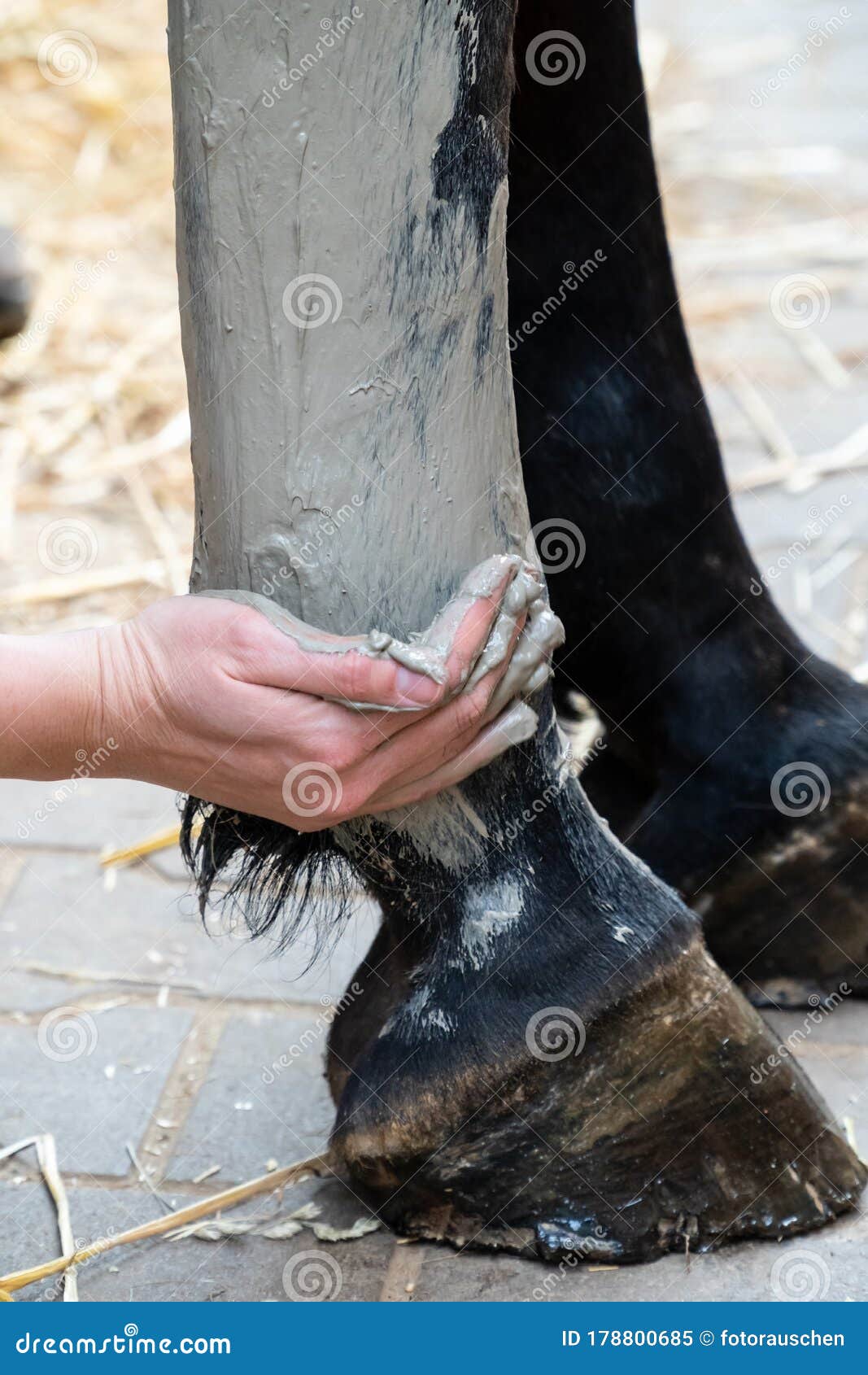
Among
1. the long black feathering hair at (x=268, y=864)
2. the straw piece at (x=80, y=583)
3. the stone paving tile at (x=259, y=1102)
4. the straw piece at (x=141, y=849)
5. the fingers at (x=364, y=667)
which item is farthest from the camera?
the straw piece at (x=80, y=583)

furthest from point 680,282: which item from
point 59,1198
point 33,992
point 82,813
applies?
point 59,1198

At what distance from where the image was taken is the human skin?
2.82 ft

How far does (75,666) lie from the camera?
34.5 inches

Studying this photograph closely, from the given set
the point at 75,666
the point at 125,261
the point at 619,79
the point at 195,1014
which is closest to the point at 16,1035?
the point at 195,1014

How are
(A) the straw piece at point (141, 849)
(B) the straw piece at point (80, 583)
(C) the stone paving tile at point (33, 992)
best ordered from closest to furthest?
1. (C) the stone paving tile at point (33, 992)
2. (A) the straw piece at point (141, 849)
3. (B) the straw piece at point (80, 583)

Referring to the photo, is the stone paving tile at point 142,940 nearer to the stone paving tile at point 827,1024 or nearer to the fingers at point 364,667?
the stone paving tile at point 827,1024

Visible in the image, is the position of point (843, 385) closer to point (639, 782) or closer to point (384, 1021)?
point (639, 782)

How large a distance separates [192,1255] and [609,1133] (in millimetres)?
308

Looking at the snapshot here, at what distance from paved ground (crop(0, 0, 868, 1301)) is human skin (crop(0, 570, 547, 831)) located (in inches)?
10.4

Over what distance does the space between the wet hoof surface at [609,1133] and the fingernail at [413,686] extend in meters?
0.26

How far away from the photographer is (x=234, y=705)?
2.82ft

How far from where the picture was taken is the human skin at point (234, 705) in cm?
86

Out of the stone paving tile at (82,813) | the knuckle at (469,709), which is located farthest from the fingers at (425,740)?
the stone paving tile at (82,813)

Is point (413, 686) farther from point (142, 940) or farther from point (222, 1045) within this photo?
point (142, 940)
